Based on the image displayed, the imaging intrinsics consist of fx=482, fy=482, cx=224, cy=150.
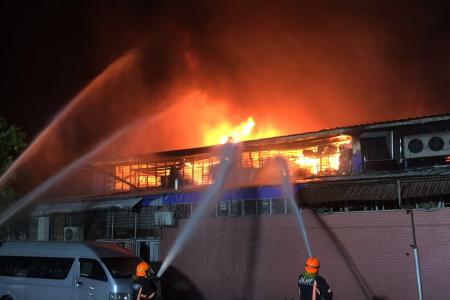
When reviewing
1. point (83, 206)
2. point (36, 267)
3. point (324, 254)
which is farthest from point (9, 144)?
point (324, 254)

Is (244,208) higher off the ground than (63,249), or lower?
higher

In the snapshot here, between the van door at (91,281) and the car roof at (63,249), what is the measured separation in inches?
9.9

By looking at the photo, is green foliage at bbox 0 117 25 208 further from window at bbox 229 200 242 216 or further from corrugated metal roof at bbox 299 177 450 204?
corrugated metal roof at bbox 299 177 450 204

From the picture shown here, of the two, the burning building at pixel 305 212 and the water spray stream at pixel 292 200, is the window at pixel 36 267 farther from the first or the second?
the water spray stream at pixel 292 200

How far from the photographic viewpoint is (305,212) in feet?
49.2

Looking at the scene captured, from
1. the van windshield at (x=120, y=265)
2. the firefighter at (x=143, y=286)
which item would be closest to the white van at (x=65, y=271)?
→ the van windshield at (x=120, y=265)

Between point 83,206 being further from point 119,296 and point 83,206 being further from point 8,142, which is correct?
point 119,296

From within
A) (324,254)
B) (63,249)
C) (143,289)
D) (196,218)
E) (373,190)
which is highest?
(373,190)

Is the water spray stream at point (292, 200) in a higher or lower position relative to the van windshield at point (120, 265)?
higher

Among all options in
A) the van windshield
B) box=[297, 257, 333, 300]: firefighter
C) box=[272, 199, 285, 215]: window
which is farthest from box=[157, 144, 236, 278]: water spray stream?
box=[297, 257, 333, 300]: firefighter

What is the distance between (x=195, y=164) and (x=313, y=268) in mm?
11355

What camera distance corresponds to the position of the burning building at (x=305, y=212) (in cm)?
1337

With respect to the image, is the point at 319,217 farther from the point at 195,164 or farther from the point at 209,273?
the point at 195,164

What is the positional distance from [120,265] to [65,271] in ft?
4.66
